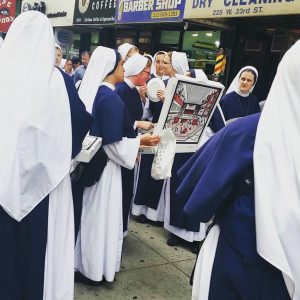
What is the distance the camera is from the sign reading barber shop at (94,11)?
9.76 meters

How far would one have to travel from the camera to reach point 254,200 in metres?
1.60

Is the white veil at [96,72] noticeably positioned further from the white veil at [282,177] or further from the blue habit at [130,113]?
the white veil at [282,177]

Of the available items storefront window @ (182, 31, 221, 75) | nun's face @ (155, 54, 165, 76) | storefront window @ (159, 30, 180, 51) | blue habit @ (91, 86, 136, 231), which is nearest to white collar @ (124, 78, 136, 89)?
blue habit @ (91, 86, 136, 231)

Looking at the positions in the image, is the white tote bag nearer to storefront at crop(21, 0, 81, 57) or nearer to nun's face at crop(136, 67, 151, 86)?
nun's face at crop(136, 67, 151, 86)

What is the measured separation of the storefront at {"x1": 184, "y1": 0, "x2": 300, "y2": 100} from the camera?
6301 millimetres

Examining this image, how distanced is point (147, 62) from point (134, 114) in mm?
566

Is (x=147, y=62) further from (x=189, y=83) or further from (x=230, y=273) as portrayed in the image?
(x=230, y=273)

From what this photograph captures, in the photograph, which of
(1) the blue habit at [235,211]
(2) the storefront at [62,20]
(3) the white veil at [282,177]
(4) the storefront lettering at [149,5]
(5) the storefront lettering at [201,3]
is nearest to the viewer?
(3) the white veil at [282,177]

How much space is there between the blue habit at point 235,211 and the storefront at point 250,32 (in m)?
4.84

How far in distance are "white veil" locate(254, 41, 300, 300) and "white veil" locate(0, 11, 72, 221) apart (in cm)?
112

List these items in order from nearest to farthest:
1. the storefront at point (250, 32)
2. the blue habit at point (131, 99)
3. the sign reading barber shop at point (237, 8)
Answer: the blue habit at point (131, 99) < the sign reading barber shop at point (237, 8) < the storefront at point (250, 32)

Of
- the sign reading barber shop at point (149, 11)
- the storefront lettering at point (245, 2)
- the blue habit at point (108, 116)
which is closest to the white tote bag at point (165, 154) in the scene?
the blue habit at point (108, 116)

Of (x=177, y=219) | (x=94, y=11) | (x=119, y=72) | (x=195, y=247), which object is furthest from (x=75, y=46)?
(x=119, y=72)

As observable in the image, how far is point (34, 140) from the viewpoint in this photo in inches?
80.4
